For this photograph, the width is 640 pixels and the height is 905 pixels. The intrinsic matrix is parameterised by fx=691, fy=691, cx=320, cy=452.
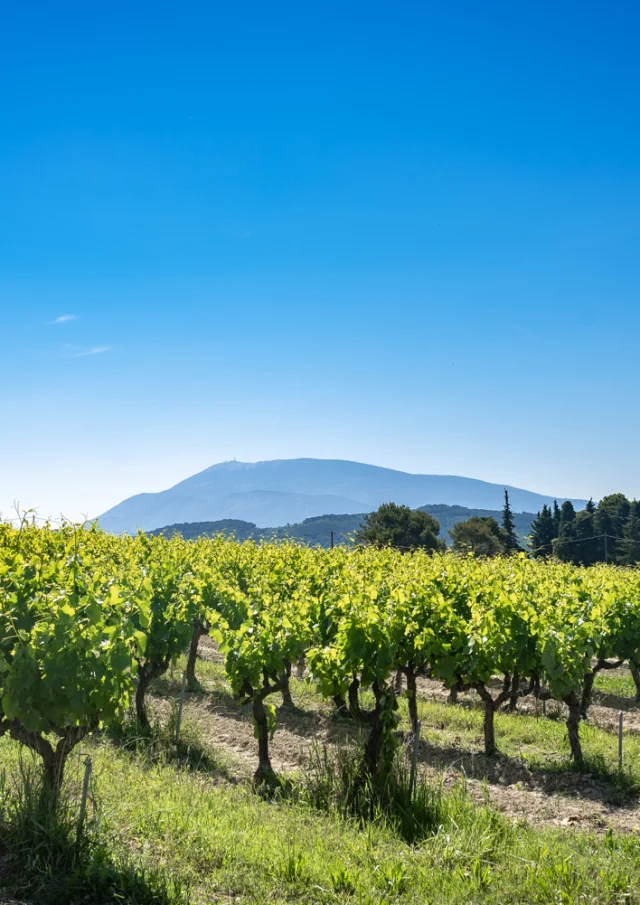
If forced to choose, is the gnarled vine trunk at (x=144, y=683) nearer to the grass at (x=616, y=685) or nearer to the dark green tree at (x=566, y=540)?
the grass at (x=616, y=685)

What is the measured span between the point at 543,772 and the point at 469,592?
4073 mm

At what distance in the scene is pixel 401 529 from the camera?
67.7 metres

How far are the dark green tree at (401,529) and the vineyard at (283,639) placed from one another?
47.9 metres

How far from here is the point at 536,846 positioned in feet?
21.4

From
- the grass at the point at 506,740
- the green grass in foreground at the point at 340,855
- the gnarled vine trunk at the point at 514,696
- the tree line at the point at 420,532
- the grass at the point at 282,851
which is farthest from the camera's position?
the tree line at the point at 420,532

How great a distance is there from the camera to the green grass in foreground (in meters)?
5.54

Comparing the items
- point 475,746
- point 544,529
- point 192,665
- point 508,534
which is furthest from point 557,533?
point 475,746

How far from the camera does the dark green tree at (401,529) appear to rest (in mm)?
66406

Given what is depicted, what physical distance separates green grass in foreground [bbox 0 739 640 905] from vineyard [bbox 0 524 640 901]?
0.99m

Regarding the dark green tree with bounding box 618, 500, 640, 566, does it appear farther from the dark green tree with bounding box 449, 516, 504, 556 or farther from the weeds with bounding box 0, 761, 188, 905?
the weeds with bounding box 0, 761, 188, 905

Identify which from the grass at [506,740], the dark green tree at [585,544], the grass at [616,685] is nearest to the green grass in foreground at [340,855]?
the grass at [506,740]

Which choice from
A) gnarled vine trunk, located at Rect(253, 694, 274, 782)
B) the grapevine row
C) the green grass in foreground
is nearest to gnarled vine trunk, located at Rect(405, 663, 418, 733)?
the grapevine row

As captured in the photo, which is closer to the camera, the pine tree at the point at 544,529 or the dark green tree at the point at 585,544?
the dark green tree at the point at 585,544

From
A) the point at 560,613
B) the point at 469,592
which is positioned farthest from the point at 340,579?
the point at 560,613
